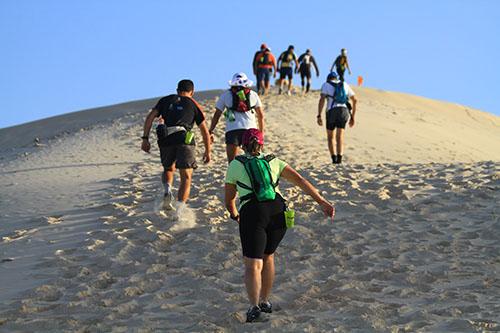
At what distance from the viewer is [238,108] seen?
9469 mm

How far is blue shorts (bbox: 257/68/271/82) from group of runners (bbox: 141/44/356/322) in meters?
9.08

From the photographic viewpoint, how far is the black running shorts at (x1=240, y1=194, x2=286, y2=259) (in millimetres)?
5578

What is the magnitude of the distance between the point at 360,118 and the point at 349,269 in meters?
15.2

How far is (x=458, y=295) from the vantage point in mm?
6207

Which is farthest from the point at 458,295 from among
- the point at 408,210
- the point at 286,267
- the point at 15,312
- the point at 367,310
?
the point at 15,312

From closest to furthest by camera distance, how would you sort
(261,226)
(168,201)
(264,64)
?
(261,226), (168,201), (264,64)

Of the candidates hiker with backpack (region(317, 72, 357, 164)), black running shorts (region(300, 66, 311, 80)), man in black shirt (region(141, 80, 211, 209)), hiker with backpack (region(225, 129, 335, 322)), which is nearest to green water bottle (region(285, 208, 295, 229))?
hiker with backpack (region(225, 129, 335, 322))

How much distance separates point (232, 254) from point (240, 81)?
2.49 meters

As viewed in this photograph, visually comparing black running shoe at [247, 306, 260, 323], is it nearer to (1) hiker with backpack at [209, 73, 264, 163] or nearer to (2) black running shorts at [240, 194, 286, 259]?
(2) black running shorts at [240, 194, 286, 259]

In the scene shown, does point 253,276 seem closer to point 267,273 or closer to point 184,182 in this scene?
point 267,273

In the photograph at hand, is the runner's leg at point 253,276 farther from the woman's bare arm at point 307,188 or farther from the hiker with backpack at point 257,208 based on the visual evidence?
the woman's bare arm at point 307,188

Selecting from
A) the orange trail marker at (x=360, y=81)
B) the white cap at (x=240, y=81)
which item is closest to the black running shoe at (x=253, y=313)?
the white cap at (x=240, y=81)

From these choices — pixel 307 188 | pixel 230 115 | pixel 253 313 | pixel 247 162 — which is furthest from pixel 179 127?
pixel 253 313

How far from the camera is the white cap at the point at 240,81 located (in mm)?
9375
